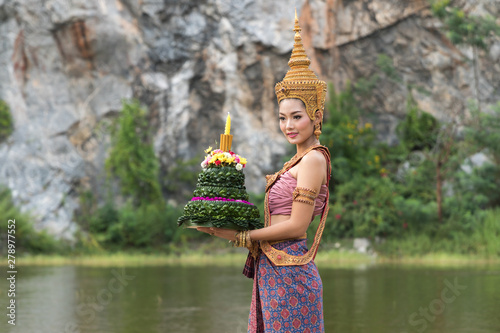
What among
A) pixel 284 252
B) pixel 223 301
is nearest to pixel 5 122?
pixel 223 301

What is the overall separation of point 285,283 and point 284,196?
1.33ft

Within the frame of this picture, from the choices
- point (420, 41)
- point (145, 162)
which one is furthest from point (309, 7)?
point (145, 162)

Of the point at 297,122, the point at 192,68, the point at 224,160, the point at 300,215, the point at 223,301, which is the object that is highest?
the point at 192,68

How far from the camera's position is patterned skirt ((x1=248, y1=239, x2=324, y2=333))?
9.98 feet

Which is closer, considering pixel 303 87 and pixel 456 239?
pixel 303 87

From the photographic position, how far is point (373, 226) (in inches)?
593

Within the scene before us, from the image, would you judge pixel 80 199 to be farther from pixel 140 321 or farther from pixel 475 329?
pixel 475 329

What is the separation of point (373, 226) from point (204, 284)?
19.7 ft

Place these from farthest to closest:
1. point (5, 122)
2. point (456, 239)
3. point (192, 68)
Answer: point (192, 68) < point (5, 122) < point (456, 239)

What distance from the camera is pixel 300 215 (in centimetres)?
303

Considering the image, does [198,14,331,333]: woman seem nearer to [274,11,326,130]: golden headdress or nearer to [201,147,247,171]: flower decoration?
[274,11,326,130]: golden headdress

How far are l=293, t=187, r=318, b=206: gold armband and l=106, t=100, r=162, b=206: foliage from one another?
581 inches

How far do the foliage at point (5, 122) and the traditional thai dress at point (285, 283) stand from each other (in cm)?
1720

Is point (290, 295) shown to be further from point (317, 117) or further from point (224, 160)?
point (317, 117)
